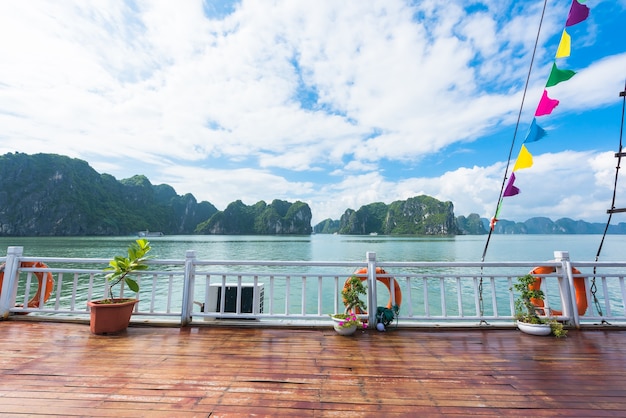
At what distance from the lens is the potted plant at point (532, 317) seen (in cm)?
342

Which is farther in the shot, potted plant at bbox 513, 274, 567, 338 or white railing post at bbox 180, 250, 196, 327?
white railing post at bbox 180, 250, 196, 327

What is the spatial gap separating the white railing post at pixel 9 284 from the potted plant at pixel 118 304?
4.81 ft

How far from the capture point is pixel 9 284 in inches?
155

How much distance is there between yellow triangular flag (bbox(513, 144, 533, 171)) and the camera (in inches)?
155

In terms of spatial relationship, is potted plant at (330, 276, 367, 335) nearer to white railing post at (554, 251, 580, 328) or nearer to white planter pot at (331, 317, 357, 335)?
white planter pot at (331, 317, 357, 335)

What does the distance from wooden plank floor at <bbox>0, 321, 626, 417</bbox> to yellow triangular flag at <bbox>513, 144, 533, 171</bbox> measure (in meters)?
2.22

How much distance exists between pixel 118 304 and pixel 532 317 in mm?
5112

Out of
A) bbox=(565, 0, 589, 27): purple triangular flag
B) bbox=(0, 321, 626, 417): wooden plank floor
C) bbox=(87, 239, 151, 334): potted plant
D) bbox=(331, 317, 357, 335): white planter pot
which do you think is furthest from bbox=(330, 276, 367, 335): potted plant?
bbox=(565, 0, 589, 27): purple triangular flag

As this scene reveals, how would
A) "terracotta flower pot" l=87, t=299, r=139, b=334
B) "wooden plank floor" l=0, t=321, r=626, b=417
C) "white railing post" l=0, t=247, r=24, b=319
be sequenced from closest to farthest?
"wooden plank floor" l=0, t=321, r=626, b=417 < "terracotta flower pot" l=87, t=299, r=139, b=334 < "white railing post" l=0, t=247, r=24, b=319

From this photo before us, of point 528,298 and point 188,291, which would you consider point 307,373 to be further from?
point 528,298

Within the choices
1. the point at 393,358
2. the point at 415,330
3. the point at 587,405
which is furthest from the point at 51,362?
the point at 587,405

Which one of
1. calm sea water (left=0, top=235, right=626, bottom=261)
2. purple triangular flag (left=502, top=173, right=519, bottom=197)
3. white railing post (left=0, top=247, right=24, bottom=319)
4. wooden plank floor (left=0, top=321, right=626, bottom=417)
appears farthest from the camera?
calm sea water (left=0, top=235, right=626, bottom=261)

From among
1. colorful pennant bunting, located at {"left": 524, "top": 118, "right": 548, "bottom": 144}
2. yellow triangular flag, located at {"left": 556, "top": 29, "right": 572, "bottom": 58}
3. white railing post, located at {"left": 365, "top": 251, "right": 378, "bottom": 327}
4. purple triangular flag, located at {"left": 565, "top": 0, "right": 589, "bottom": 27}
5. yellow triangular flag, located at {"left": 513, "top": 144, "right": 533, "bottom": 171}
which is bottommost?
white railing post, located at {"left": 365, "top": 251, "right": 378, "bottom": 327}

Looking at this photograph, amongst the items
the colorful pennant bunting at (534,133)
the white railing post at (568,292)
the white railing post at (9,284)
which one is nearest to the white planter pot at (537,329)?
the white railing post at (568,292)
